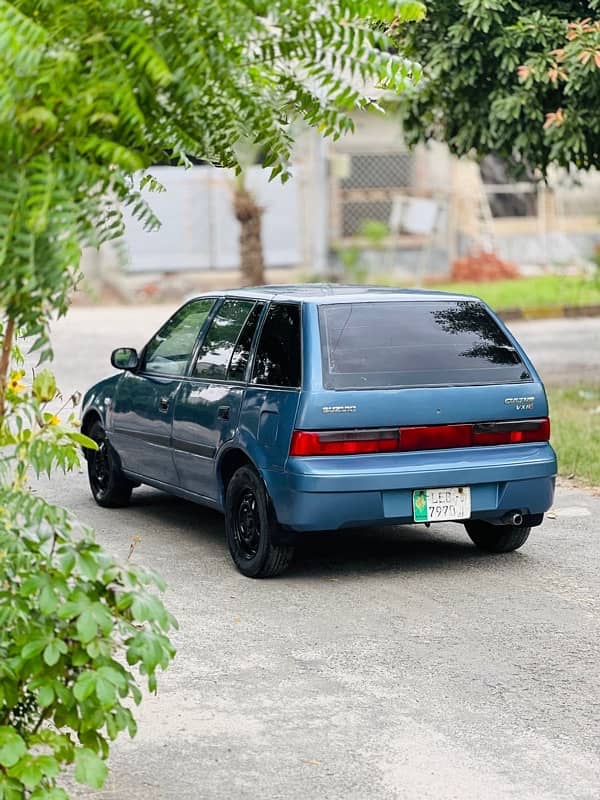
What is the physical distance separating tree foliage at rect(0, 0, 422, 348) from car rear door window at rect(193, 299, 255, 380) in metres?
4.23

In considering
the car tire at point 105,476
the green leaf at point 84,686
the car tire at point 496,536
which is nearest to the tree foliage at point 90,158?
the green leaf at point 84,686

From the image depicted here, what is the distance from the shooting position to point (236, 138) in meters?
4.64

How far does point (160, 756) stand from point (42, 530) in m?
1.32

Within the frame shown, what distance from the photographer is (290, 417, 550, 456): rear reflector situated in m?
7.82

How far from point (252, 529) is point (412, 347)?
1282 mm

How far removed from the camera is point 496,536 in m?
8.92

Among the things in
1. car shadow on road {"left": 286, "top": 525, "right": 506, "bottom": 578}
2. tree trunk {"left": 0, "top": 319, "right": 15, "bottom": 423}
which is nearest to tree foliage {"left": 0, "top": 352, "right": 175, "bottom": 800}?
tree trunk {"left": 0, "top": 319, "right": 15, "bottom": 423}

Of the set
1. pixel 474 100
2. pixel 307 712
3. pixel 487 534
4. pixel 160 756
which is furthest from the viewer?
pixel 474 100

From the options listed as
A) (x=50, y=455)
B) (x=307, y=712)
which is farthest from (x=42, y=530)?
(x=307, y=712)

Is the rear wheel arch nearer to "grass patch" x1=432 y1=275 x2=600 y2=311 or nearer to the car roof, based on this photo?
the car roof

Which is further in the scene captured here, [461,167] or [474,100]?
[461,167]

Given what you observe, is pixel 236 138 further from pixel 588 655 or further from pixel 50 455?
pixel 588 655

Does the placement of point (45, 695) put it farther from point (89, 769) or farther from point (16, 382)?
point (16, 382)

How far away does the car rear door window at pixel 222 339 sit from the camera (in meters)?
8.74
